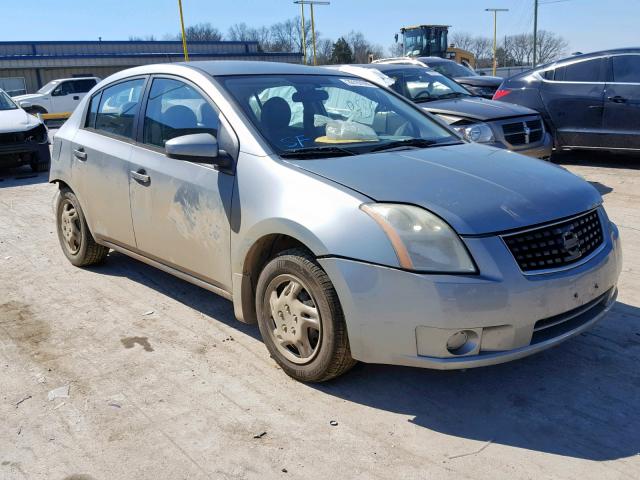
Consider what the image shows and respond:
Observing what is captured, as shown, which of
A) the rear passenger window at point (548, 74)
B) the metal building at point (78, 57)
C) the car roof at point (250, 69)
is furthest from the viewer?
the metal building at point (78, 57)

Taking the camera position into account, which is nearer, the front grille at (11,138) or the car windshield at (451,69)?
the front grille at (11,138)

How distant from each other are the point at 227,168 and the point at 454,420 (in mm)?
1827

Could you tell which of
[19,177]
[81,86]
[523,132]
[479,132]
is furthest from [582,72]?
[81,86]

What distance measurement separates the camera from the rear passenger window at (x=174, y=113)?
3992 millimetres

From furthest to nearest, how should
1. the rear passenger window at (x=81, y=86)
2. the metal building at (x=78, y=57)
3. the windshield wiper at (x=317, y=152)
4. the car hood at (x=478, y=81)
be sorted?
the metal building at (x=78, y=57), the rear passenger window at (x=81, y=86), the car hood at (x=478, y=81), the windshield wiper at (x=317, y=152)

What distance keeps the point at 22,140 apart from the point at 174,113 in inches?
309

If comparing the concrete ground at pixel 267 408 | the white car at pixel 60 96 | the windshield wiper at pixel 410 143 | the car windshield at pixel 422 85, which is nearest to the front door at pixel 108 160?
the concrete ground at pixel 267 408

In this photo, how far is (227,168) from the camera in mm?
3676

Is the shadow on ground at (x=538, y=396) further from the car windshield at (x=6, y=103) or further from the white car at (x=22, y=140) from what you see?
the car windshield at (x=6, y=103)

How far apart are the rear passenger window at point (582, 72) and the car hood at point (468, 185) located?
6546 millimetres

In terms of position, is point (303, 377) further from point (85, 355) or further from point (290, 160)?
point (85, 355)

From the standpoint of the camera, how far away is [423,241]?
9.58 feet

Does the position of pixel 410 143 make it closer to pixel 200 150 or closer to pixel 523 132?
pixel 200 150

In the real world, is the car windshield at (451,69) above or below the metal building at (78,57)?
below
